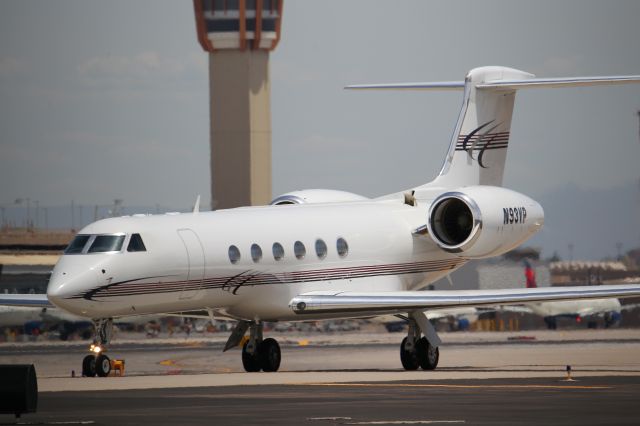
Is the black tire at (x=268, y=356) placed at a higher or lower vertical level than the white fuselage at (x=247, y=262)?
lower

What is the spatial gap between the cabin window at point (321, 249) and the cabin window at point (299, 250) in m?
0.40

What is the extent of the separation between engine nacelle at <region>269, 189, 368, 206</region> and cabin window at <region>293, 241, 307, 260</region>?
12.7 ft

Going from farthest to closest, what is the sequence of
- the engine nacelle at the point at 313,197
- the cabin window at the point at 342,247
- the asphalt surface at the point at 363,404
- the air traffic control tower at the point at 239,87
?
the air traffic control tower at the point at 239,87 → the engine nacelle at the point at 313,197 → the cabin window at the point at 342,247 → the asphalt surface at the point at 363,404

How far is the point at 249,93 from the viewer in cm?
10500

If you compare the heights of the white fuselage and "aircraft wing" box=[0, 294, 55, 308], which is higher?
the white fuselage

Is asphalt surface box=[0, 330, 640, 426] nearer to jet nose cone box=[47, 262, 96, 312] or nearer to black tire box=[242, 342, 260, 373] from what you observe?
black tire box=[242, 342, 260, 373]

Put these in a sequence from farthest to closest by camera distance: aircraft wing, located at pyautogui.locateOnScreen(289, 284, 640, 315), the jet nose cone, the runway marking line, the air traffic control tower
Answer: the air traffic control tower < aircraft wing, located at pyautogui.locateOnScreen(289, 284, 640, 315) < the jet nose cone < the runway marking line

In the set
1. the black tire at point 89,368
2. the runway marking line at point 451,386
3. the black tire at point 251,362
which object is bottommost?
the black tire at point 251,362

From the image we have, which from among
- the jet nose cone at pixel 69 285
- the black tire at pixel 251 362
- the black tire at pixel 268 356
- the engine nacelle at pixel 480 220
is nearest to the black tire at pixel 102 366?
the jet nose cone at pixel 69 285

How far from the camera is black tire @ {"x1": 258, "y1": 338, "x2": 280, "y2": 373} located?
31359 millimetres

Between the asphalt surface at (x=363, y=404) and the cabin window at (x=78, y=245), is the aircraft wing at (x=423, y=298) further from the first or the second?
the cabin window at (x=78, y=245)

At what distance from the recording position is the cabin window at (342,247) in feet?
106

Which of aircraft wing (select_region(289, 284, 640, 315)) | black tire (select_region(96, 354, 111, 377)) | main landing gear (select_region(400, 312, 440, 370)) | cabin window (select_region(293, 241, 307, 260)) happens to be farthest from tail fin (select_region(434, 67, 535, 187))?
black tire (select_region(96, 354, 111, 377))

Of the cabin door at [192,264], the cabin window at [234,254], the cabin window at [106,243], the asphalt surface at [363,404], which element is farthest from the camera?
the cabin window at [234,254]
